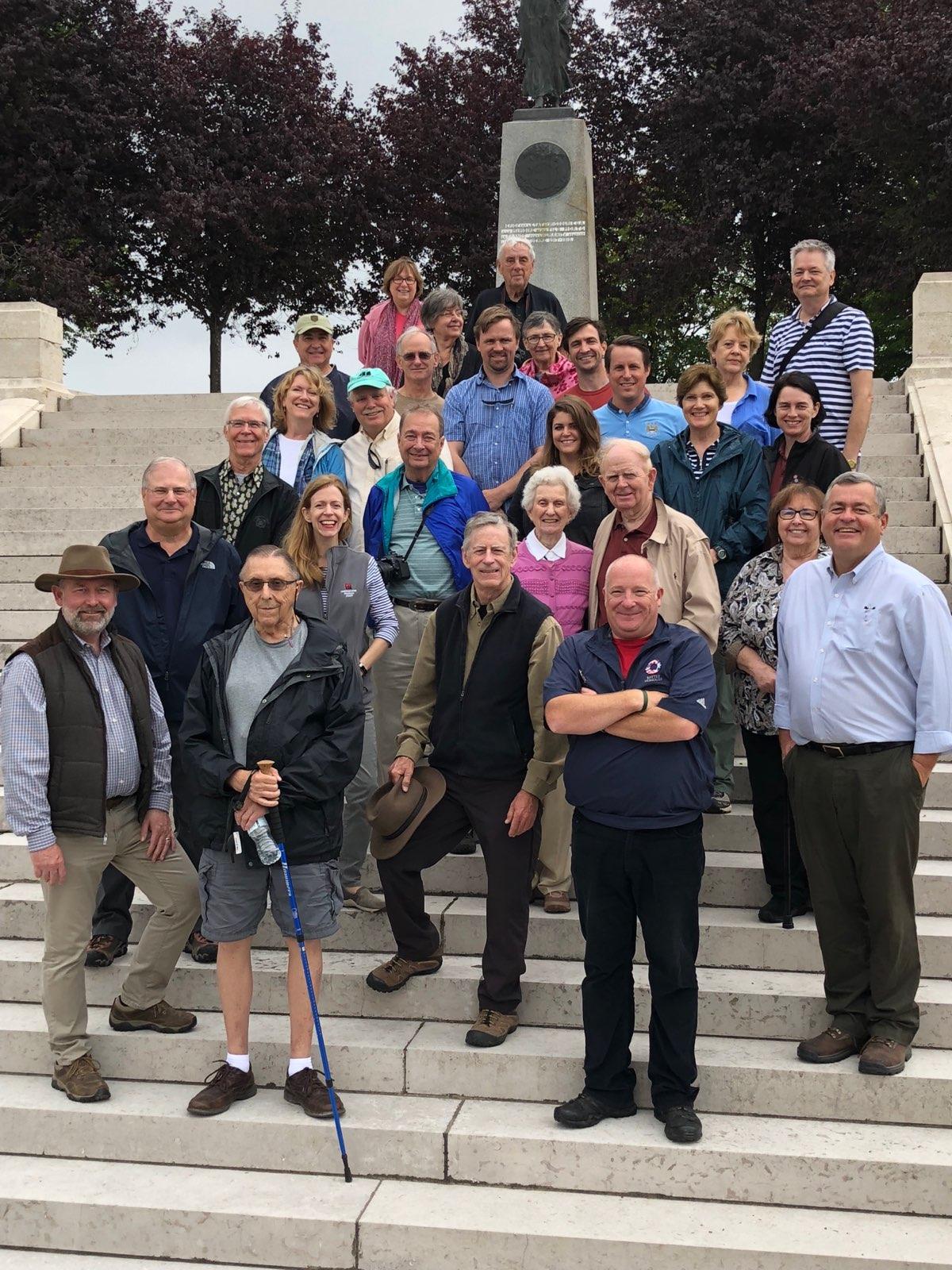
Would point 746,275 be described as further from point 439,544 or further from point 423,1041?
point 423,1041

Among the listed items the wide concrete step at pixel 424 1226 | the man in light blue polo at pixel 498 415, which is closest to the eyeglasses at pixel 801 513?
the man in light blue polo at pixel 498 415

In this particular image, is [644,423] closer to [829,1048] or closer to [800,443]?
[800,443]

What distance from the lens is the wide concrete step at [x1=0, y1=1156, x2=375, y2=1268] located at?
417cm

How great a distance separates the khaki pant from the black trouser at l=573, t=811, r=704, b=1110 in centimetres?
81

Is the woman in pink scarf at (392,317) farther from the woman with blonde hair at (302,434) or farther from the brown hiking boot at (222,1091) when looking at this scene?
the brown hiking boot at (222,1091)

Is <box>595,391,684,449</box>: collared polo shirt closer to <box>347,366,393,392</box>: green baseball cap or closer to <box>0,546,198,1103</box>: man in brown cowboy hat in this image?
<box>347,366,393,392</box>: green baseball cap

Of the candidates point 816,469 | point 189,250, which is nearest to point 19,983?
point 816,469

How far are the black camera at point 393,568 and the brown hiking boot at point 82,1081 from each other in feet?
7.49

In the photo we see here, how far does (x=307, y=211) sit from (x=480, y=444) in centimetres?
1790

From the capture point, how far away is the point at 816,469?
586cm

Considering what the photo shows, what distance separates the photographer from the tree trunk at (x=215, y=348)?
2473cm

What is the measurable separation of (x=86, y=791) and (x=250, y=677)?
0.73 metres

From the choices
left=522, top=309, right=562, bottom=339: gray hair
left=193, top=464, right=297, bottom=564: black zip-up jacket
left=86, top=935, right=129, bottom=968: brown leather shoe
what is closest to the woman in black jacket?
left=522, top=309, right=562, bottom=339: gray hair

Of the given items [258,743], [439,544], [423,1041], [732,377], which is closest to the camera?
[258,743]
